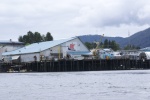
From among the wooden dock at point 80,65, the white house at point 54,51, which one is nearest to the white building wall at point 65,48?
the white house at point 54,51

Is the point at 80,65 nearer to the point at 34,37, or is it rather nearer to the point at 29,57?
the point at 29,57

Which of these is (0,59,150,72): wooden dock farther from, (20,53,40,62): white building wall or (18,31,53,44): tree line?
(18,31,53,44): tree line

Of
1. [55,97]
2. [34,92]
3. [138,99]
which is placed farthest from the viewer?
[34,92]

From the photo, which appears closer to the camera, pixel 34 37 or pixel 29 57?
pixel 29 57

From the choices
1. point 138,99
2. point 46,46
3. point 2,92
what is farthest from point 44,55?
point 138,99

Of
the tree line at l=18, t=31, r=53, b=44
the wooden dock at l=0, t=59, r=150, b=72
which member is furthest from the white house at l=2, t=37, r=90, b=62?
the tree line at l=18, t=31, r=53, b=44

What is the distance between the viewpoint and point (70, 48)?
118 meters

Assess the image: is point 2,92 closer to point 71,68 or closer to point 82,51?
point 71,68

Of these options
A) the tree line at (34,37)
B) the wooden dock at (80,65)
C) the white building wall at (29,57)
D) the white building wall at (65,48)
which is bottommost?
the wooden dock at (80,65)

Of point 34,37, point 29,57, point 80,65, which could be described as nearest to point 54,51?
point 29,57

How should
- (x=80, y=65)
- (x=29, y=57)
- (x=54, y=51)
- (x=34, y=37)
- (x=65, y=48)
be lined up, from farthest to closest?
1. (x=34, y=37)
2. (x=29, y=57)
3. (x=65, y=48)
4. (x=54, y=51)
5. (x=80, y=65)

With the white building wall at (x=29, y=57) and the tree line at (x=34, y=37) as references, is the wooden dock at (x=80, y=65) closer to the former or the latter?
the white building wall at (x=29, y=57)

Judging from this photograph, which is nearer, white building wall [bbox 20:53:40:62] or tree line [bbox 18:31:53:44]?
white building wall [bbox 20:53:40:62]

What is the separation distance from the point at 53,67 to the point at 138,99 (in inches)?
2640
